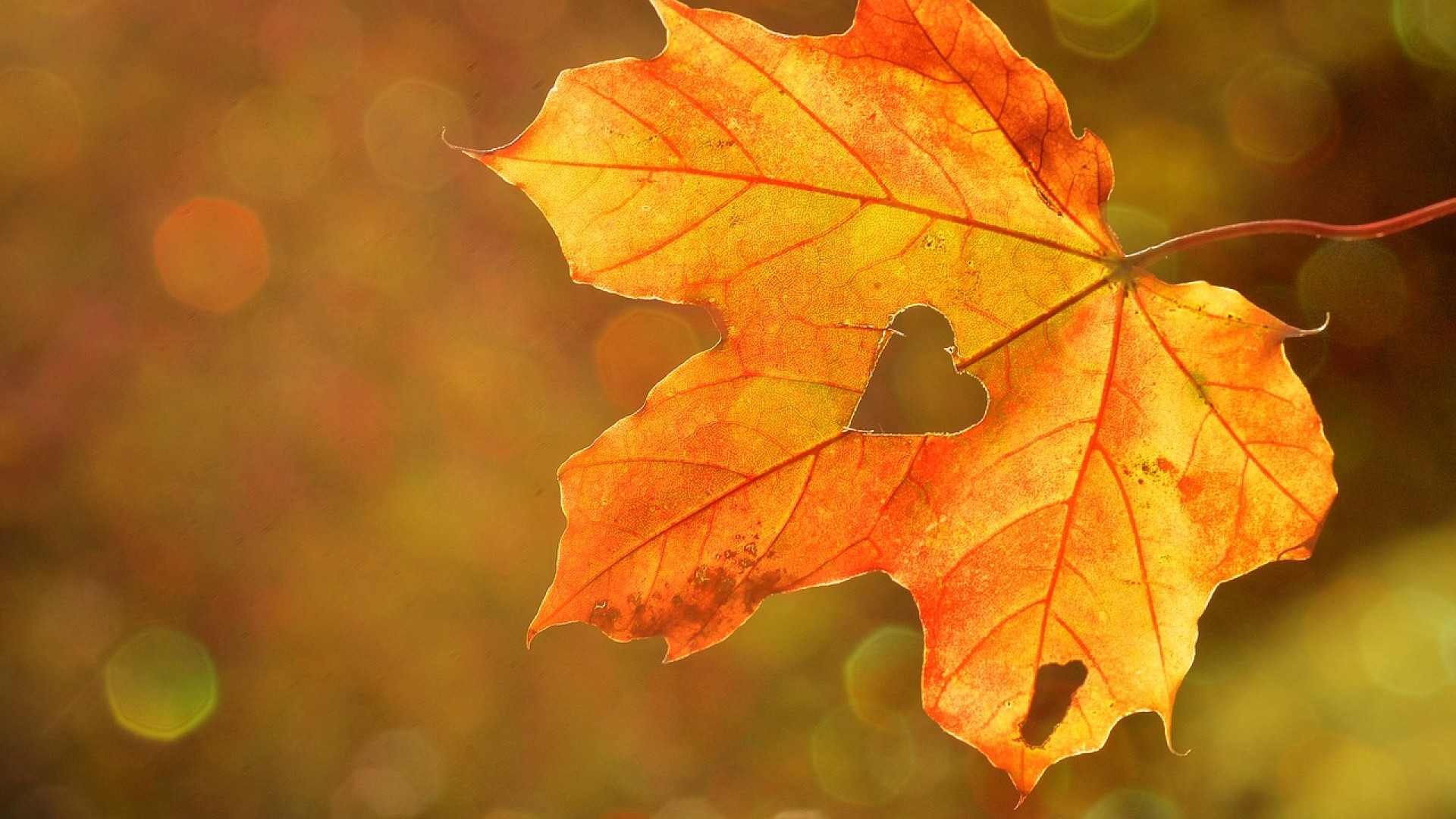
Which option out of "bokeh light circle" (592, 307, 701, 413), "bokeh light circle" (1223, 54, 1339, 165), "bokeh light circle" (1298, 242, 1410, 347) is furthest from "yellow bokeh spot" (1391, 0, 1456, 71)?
"bokeh light circle" (592, 307, 701, 413)

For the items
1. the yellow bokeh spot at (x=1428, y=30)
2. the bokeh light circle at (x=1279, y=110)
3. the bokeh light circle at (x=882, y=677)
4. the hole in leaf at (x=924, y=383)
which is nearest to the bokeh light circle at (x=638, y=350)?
the hole in leaf at (x=924, y=383)

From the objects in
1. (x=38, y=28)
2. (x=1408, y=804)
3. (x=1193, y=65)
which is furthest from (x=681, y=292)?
(x=38, y=28)

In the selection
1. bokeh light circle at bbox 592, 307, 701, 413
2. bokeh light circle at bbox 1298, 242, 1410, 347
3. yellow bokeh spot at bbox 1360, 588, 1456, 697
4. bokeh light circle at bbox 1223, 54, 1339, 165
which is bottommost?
yellow bokeh spot at bbox 1360, 588, 1456, 697

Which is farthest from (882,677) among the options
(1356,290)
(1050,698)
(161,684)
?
(161,684)

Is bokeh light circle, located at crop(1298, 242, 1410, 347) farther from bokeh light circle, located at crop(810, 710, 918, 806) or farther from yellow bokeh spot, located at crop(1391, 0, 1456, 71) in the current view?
bokeh light circle, located at crop(810, 710, 918, 806)

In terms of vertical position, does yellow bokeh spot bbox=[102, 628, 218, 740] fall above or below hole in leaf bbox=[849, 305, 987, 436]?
below
